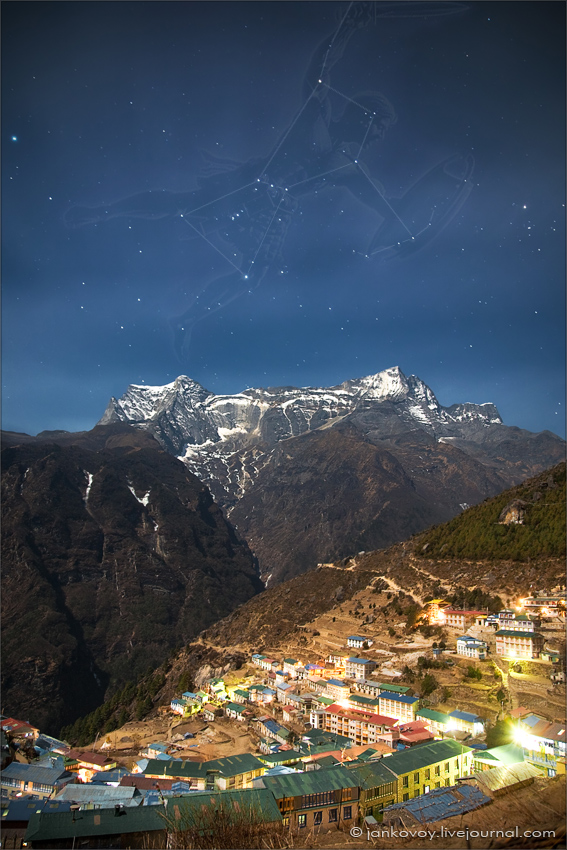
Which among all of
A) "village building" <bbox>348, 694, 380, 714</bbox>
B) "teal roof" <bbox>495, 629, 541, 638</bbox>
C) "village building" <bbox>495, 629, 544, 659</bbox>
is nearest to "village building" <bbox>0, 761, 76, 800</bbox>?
"village building" <bbox>348, 694, 380, 714</bbox>

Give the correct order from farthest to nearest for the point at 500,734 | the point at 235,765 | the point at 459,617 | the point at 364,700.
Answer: the point at 459,617 < the point at 364,700 < the point at 235,765 < the point at 500,734

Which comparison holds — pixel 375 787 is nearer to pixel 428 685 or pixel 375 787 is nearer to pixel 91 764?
pixel 428 685

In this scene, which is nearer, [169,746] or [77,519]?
[169,746]

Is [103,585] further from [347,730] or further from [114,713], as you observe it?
[347,730]

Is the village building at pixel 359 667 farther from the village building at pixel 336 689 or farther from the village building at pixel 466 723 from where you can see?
the village building at pixel 466 723

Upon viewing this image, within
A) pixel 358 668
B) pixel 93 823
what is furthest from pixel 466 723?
pixel 93 823

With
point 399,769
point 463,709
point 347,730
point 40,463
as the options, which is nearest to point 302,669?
point 347,730

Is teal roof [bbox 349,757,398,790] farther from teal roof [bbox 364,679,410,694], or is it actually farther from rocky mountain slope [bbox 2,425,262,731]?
rocky mountain slope [bbox 2,425,262,731]
